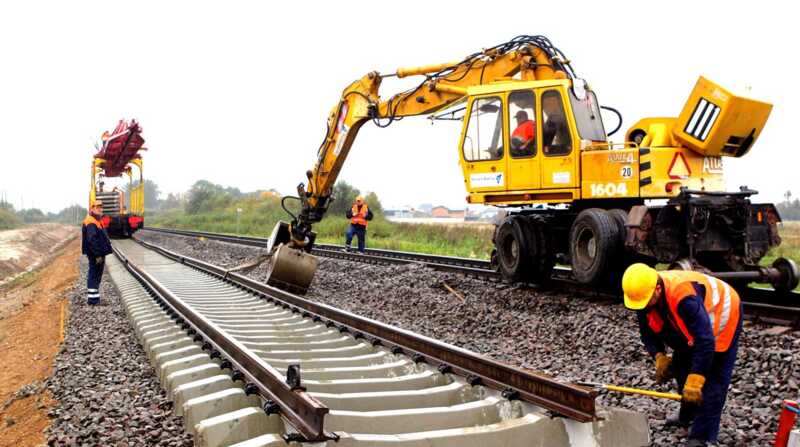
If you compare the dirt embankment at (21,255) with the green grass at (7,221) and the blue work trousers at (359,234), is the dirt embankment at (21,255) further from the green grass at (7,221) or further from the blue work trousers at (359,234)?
the green grass at (7,221)

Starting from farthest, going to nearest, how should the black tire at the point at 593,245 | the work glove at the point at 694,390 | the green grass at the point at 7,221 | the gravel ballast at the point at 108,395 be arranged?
1. the green grass at the point at 7,221
2. the black tire at the point at 593,245
3. the gravel ballast at the point at 108,395
4. the work glove at the point at 694,390

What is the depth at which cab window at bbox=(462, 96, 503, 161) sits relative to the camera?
8820 mm

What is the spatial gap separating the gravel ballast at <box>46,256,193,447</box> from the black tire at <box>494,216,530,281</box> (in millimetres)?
5063

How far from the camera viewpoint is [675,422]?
3926 mm

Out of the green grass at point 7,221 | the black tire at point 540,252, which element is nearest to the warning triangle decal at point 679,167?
the black tire at point 540,252

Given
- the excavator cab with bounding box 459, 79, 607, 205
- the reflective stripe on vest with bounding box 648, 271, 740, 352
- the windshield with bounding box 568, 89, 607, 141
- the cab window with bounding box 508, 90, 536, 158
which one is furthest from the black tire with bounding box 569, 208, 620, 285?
the reflective stripe on vest with bounding box 648, 271, 740, 352

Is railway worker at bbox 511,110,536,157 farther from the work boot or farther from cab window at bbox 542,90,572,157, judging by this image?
the work boot

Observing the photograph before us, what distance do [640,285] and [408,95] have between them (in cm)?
709

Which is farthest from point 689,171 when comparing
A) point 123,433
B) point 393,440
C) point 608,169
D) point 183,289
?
point 183,289

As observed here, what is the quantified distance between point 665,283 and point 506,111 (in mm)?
5290

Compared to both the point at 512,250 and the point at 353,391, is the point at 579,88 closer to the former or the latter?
the point at 512,250

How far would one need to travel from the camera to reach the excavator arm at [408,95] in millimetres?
8977

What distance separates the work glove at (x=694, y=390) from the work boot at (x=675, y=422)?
0.45 meters

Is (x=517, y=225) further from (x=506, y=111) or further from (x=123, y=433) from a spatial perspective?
(x=123, y=433)
